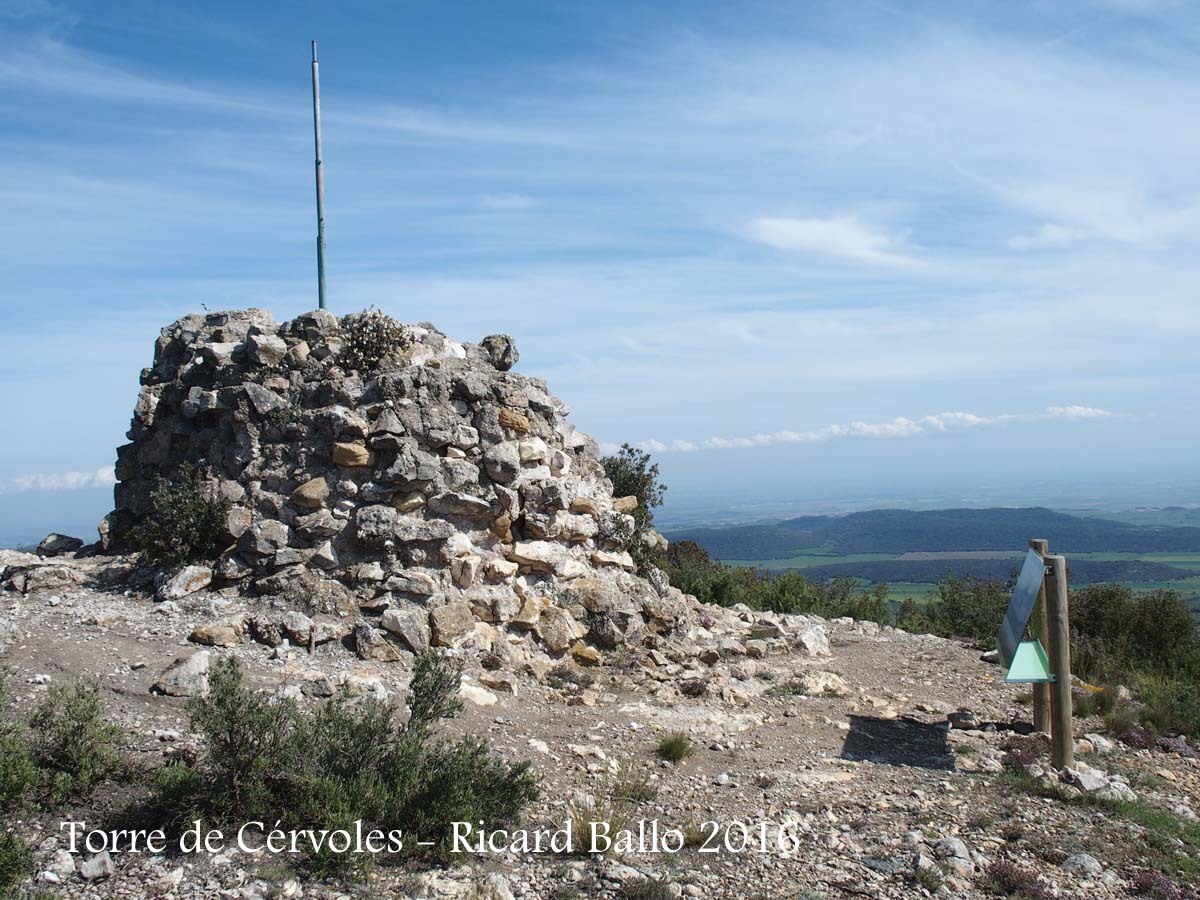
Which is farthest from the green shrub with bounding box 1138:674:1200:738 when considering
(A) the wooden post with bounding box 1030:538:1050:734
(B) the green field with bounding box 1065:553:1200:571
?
(B) the green field with bounding box 1065:553:1200:571

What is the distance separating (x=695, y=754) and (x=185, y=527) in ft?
21.9

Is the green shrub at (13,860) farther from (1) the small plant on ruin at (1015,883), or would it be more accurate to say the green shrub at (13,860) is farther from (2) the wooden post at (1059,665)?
(2) the wooden post at (1059,665)

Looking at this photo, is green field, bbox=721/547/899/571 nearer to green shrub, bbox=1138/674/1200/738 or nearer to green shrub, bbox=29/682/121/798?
green shrub, bbox=1138/674/1200/738

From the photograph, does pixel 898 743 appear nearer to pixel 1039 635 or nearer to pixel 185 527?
pixel 1039 635

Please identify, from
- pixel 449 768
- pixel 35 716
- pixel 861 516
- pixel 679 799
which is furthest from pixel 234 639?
pixel 861 516

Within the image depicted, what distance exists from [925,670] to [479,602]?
6630 mm

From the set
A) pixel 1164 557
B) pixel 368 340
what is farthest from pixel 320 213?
pixel 1164 557

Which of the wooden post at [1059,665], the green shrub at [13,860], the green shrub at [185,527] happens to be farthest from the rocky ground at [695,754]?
the green shrub at [185,527]

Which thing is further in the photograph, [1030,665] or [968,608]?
[968,608]

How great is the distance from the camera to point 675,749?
8.34 m

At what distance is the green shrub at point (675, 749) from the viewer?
328 inches

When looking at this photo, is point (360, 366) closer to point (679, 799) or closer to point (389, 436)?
point (389, 436)

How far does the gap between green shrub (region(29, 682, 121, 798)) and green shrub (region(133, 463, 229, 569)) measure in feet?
12.9

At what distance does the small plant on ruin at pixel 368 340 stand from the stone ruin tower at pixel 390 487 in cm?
2
